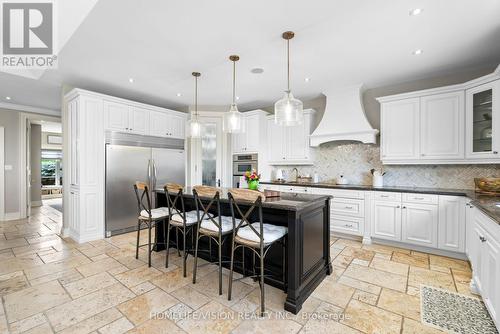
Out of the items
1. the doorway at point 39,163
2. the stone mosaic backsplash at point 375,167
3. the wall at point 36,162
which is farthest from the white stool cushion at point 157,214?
the wall at point 36,162

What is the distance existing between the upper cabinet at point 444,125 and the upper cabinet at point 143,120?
411 cm

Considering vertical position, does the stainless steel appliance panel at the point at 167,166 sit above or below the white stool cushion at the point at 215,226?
above

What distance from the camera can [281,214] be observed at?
2.31m

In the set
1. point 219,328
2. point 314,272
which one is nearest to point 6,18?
point 219,328

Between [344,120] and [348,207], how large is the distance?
157 cm

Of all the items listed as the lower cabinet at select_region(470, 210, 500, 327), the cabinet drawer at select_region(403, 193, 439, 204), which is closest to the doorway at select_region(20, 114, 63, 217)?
the cabinet drawer at select_region(403, 193, 439, 204)

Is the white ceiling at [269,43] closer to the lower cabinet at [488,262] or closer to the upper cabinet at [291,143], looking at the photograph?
the upper cabinet at [291,143]

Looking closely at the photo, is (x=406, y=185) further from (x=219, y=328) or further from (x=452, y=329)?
(x=219, y=328)

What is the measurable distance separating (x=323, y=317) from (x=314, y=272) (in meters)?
0.50

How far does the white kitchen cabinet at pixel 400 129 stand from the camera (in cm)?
355

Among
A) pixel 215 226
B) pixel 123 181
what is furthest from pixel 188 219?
pixel 123 181

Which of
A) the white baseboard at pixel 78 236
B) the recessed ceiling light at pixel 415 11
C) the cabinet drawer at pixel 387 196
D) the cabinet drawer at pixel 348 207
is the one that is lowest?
the white baseboard at pixel 78 236

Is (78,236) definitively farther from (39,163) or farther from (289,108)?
(39,163)

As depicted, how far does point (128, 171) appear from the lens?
168 inches
